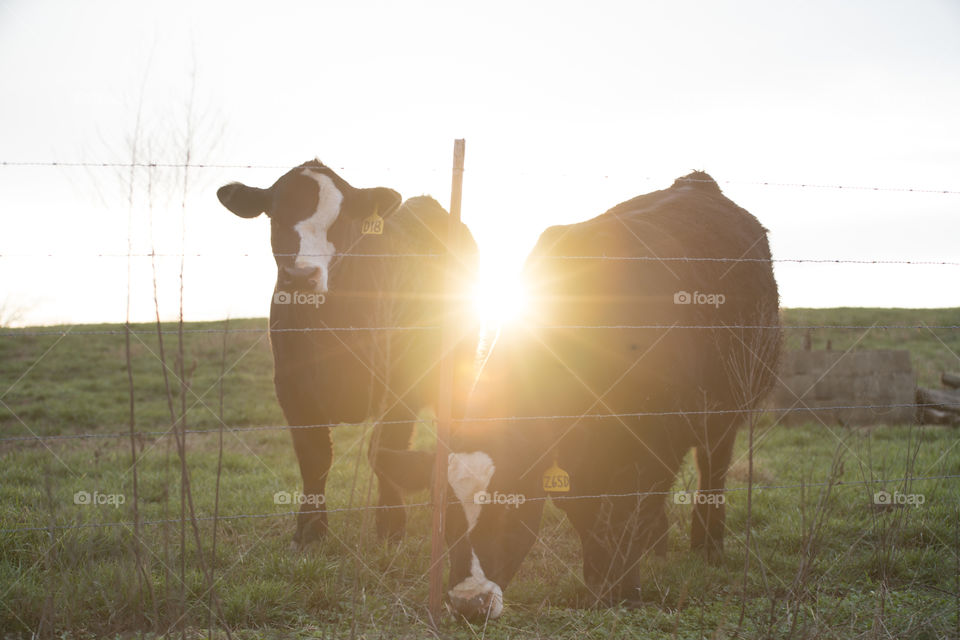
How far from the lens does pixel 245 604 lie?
3.68m

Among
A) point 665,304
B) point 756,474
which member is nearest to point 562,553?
point 665,304

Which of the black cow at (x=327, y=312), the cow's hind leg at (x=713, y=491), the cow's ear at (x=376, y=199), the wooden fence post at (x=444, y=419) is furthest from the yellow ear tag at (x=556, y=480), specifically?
the cow's ear at (x=376, y=199)

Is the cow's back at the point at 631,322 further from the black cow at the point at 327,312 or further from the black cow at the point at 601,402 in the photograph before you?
the black cow at the point at 327,312

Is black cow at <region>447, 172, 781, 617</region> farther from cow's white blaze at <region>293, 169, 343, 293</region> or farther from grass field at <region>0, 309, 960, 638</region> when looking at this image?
cow's white blaze at <region>293, 169, 343, 293</region>

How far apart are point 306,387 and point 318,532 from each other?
3.49ft

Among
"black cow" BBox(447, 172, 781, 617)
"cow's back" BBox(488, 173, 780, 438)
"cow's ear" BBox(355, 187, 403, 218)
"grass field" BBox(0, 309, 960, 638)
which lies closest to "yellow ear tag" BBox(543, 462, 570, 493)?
"black cow" BBox(447, 172, 781, 617)

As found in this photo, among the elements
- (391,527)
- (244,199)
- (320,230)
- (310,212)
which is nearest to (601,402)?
(391,527)

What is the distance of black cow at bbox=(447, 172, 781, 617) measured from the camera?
3.77 meters

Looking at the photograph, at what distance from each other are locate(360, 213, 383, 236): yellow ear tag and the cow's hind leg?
9.42 ft

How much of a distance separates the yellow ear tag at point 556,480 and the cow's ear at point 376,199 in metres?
2.56

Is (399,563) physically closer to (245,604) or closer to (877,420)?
(245,604)

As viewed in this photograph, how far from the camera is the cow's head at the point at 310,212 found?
16.9 ft

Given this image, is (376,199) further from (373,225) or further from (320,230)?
(320,230)

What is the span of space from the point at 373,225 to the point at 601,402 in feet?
7.55
